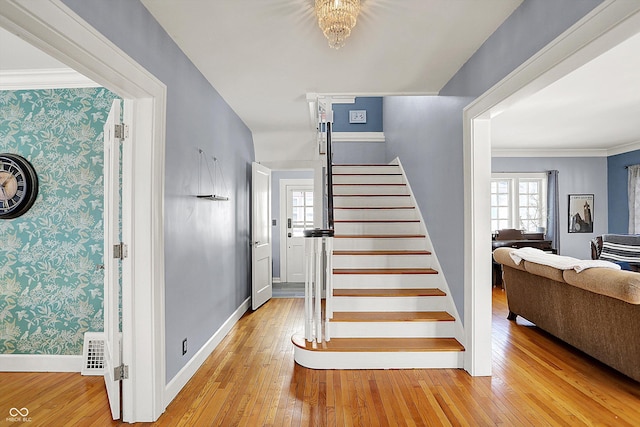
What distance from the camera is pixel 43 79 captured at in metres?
2.76

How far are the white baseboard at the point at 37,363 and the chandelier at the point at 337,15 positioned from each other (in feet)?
9.77

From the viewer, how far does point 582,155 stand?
279 inches

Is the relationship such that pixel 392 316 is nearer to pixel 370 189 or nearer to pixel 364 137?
pixel 370 189

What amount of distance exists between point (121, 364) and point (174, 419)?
45 cm

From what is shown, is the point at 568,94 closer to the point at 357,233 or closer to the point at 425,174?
the point at 425,174

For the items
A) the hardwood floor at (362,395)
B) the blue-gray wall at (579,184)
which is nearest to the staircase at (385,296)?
the hardwood floor at (362,395)

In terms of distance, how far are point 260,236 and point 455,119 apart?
291 cm

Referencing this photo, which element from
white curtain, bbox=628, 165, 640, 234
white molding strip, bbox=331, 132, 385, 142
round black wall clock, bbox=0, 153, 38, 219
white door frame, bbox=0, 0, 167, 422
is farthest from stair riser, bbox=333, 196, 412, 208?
white curtain, bbox=628, 165, 640, 234

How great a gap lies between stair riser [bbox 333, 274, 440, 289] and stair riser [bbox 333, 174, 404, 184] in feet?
6.25

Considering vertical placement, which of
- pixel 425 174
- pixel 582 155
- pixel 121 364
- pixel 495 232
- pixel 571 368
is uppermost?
pixel 582 155

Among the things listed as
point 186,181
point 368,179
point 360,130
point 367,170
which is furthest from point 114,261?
point 360,130

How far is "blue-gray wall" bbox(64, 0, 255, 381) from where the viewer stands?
1.92 meters

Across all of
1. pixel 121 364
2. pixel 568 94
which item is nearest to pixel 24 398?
pixel 121 364

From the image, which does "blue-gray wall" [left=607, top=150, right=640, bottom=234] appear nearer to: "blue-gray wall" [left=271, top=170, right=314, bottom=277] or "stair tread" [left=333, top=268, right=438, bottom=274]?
"stair tread" [left=333, top=268, right=438, bottom=274]
